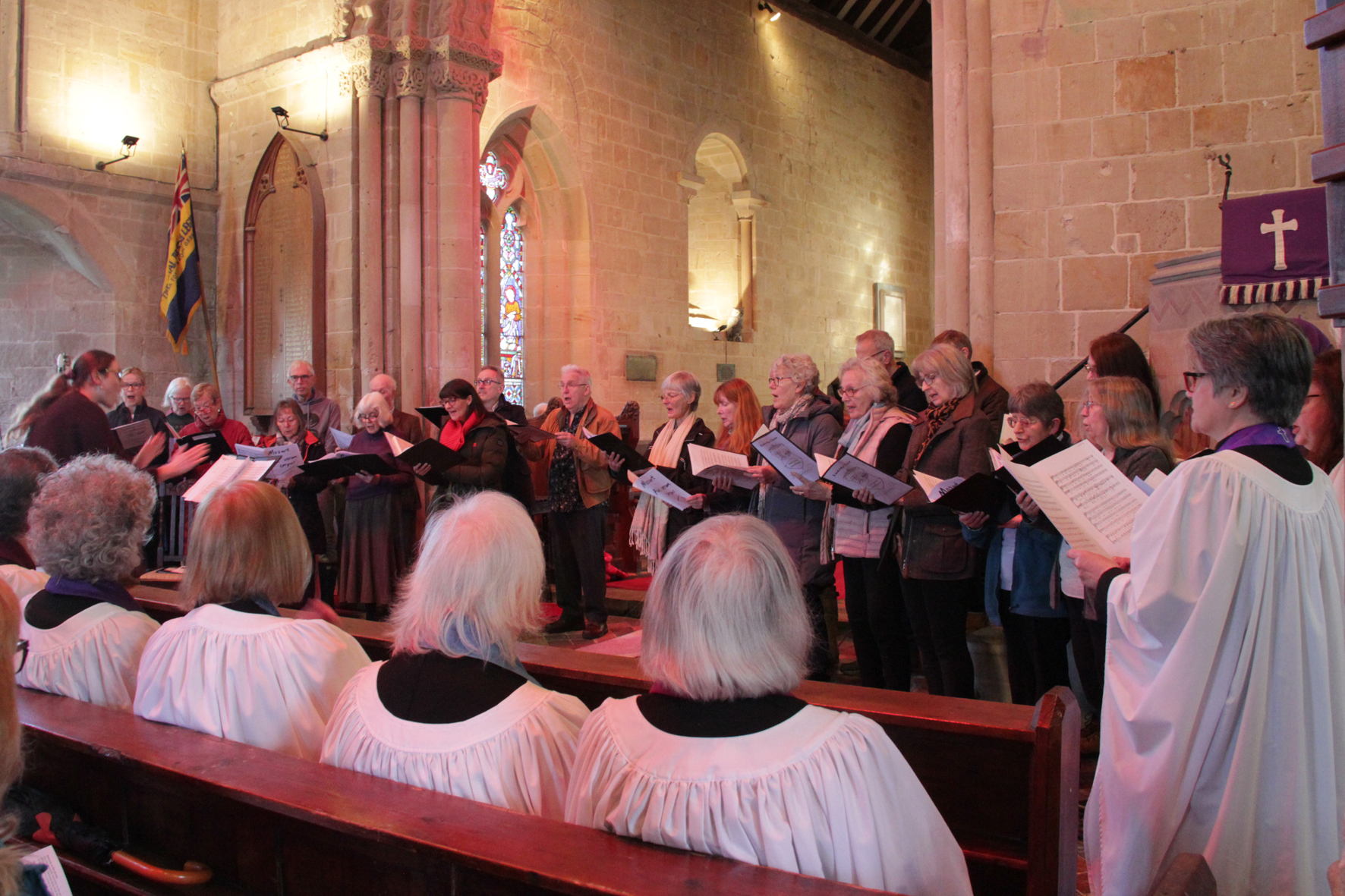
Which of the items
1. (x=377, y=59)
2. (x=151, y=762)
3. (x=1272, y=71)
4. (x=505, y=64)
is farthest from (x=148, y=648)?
(x=505, y=64)

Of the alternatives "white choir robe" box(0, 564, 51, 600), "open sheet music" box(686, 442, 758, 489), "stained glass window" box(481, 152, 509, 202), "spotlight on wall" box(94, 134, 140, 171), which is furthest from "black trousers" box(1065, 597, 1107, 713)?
"spotlight on wall" box(94, 134, 140, 171)

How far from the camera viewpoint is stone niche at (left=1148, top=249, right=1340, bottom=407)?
177 inches

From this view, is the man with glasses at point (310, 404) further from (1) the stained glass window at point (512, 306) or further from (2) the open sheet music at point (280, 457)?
(1) the stained glass window at point (512, 306)

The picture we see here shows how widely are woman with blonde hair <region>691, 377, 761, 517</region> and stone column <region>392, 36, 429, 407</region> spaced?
163 inches

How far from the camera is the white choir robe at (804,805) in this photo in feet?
4.51

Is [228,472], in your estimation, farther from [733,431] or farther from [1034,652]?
[1034,652]

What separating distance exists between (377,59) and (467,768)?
25.2 feet

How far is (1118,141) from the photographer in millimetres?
5102

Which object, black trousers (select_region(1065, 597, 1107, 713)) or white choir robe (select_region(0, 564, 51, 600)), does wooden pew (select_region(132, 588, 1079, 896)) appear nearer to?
black trousers (select_region(1065, 597, 1107, 713))

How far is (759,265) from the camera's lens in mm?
12742

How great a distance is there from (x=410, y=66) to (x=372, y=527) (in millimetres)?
4235

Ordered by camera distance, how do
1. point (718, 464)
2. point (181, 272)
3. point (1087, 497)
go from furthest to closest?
point (181, 272) < point (718, 464) < point (1087, 497)

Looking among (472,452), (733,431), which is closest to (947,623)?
(733,431)

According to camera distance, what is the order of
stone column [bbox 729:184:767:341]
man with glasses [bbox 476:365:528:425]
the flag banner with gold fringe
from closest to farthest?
1. man with glasses [bbox 476:365:528:425]
2. the flag banner with gold fringe
3. stone column [bbox 729:184:767:341]
